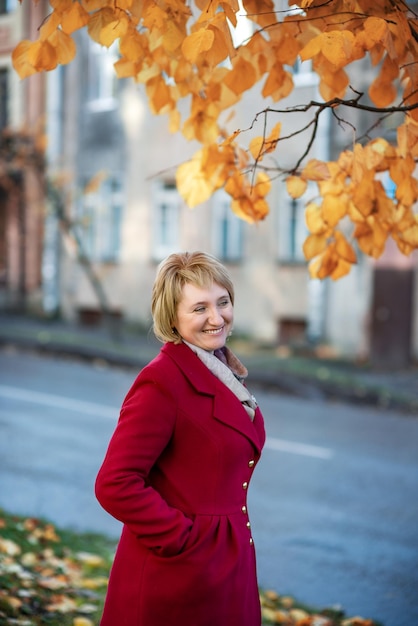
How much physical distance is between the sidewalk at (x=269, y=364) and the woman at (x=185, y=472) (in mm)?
10798

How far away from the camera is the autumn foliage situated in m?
3.38

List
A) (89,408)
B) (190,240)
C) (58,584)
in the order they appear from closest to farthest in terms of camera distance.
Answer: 1. (58,584)
2. (89,408)
3. (190,240)

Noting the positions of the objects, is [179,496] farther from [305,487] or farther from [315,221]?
[305,487]

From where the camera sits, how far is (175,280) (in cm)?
306

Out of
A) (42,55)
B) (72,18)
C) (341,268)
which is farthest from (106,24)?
(341,268)

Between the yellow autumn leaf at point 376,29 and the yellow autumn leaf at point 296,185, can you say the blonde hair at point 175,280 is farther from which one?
the yellow autumn leaf at point 296,185

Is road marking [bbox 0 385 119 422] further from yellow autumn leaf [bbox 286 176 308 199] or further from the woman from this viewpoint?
the woman

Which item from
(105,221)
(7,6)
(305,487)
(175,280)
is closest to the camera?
(175,280)

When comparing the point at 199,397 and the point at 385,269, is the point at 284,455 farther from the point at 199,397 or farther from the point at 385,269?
the point at 385,269

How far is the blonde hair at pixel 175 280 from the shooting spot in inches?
120

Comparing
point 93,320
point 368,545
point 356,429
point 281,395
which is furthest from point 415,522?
point 93,320

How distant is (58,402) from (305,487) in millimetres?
5138

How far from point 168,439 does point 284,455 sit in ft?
23.8

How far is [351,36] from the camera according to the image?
3.26 metres
